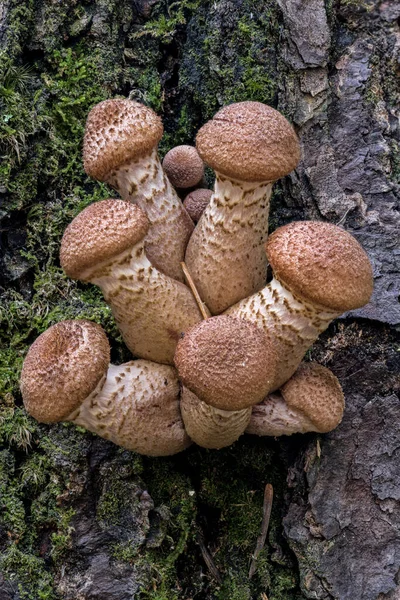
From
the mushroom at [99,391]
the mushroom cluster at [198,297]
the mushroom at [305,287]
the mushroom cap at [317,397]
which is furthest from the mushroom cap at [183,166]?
the mushroom cap at [317,397]

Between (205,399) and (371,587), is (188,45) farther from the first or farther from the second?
(371,587)

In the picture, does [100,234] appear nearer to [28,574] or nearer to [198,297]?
[198,297]

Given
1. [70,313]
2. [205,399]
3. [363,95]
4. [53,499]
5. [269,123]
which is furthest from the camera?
[363,95]

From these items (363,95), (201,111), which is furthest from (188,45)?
(363,95)

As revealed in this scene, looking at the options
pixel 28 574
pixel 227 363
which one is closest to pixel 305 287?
pixel 227 363

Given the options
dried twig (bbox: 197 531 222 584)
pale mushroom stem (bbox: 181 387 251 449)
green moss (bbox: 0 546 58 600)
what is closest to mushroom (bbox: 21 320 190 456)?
pale mushroom stem (bbox: 181 387 251 449)
